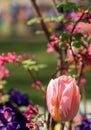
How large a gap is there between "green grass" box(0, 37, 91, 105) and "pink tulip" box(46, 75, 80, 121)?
4084 millimetres

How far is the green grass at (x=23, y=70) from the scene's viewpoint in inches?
282

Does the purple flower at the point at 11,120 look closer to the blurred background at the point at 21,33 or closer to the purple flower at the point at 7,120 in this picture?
the purple flower at the point at 7,120

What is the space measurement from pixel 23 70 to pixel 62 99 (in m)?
8.01

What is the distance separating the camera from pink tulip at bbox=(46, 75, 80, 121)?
1249 mm

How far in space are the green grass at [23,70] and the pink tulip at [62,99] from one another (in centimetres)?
408

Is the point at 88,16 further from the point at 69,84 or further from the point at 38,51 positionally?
the point at 38,51

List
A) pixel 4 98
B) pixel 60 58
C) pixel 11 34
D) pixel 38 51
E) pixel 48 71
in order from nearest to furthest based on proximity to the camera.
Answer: pixel 4 98, pixel 60 58, pixel 48 71, pixel 38 51, pixel 11 34

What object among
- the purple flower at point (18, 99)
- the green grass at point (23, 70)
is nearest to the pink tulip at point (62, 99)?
the purple flower at point (18, 99)

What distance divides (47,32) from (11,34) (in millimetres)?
13730

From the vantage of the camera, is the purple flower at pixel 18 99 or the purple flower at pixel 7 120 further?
the purple flower at pixel 18 99

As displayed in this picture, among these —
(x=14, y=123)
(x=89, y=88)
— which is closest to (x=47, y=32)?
(x=14, y=123)

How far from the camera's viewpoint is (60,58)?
5.69 ft

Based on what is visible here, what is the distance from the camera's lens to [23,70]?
925cm

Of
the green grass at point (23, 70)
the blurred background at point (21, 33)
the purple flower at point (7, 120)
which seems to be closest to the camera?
the purple flower at point (7, 120)
